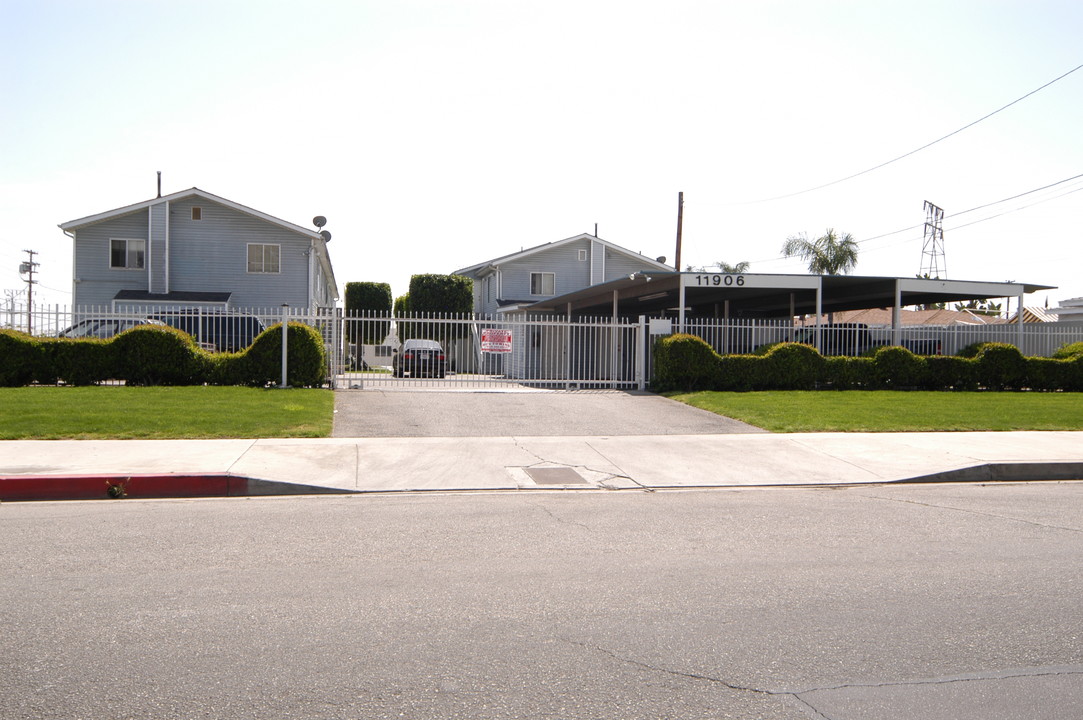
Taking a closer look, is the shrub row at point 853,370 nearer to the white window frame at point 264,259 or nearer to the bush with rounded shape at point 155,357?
the bush with rounded shape at point 155,357

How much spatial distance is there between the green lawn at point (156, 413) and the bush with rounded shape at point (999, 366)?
53.5ft

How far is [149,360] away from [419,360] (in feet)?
29.0

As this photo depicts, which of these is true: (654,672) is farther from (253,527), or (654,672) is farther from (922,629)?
(253,527)

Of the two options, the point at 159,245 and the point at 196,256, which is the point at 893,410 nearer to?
the point at 196,256

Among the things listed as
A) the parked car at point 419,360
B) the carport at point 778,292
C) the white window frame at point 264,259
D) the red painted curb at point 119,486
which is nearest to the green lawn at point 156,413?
the red painted curb at point 119,486

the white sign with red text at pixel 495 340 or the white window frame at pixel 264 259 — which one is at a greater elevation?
the white window frame at pixel 264 259

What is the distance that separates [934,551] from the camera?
6.55 m

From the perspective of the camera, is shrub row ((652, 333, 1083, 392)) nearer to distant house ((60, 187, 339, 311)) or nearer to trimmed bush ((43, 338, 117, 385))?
trimmed bush ((43, 338, 117, 385))

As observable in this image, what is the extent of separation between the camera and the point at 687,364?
793 inches

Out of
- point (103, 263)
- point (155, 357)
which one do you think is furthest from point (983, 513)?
point (103, 263)

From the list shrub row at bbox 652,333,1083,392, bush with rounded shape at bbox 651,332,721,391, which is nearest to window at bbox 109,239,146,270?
shrub row at bbox 652,333,1083,392

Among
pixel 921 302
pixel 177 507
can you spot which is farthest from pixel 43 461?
pixel 921 302

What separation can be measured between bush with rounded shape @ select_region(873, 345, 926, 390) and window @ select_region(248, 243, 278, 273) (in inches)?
854

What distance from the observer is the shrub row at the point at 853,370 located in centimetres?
2027
